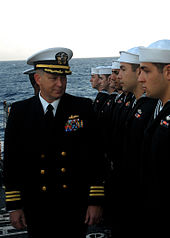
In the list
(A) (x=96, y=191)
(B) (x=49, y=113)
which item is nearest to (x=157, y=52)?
(B) (x=49, y=113)

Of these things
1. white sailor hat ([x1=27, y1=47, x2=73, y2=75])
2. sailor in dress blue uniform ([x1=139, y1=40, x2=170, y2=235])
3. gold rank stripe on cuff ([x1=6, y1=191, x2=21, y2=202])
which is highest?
white sailor hat ([x1=27, y1=47, x2=73, y2=75])

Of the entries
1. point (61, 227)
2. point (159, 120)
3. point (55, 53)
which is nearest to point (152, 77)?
point (159, 120)

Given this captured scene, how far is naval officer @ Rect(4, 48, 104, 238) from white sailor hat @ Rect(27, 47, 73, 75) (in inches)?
0.5

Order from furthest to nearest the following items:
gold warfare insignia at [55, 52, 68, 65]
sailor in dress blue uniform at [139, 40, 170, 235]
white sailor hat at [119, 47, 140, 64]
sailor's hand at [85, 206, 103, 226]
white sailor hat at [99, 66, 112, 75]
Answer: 1. white sailor hat at [99, 66, 112, 75]
2. white sailor hat at [119, 47, 140, 64]
3. gold warfare insignia at [55, 52, 68, 65]
4. sailor's hand at [85, 206, 103, 226]
5. sailor in dress blue uniform at [139, 40, 170, 235]

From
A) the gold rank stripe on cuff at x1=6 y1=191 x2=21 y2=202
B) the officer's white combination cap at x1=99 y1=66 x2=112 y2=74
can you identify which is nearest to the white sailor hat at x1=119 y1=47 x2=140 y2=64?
the gold rank stripe on cuff at x1=6 y1=191 x2=21 y2=202

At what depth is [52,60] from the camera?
316 centimetres

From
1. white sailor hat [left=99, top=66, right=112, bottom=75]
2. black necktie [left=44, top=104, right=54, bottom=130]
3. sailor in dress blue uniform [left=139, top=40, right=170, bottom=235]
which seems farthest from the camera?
white sailor hat [left=99, top=66, right=112, bottom=75]

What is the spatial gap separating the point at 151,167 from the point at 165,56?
0.96m

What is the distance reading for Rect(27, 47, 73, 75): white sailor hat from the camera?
10.2 ft

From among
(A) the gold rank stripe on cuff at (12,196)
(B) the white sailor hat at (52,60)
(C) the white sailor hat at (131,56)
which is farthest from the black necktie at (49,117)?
(C) the white sailor hat at (131,56)

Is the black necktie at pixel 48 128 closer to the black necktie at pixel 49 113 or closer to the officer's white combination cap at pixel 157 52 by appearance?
the black necktie at pixel 49 113

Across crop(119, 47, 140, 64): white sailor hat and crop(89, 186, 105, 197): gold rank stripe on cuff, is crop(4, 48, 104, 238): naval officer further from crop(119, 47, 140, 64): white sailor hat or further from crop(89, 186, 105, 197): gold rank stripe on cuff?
crop(119, 47, 140, 64): white sailor hat

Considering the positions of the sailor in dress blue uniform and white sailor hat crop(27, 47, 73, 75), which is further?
white sailor hat crop(27, 47, 73, 75)

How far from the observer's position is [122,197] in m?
4.46
